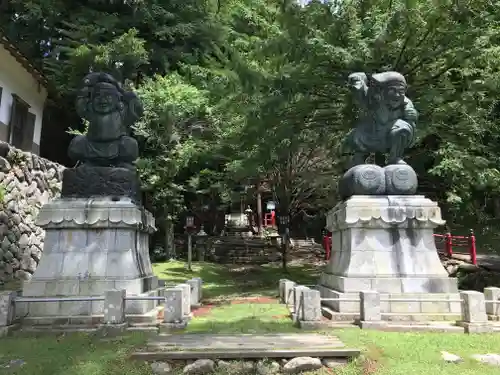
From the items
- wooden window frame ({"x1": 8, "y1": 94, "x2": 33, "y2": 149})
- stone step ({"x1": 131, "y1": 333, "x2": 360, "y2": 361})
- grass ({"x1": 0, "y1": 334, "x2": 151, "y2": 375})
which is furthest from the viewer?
wooden window frame ({"x1": 8, "y1": 94, "x2": 33, "y2": 149})

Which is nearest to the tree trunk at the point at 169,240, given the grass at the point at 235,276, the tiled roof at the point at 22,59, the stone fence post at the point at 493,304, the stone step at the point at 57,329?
the grass at the point at 235,276

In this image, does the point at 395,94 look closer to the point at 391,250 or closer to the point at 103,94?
the point at 391,250

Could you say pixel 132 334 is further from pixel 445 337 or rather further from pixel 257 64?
pixel 257 64

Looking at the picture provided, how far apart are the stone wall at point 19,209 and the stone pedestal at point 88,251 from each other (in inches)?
194

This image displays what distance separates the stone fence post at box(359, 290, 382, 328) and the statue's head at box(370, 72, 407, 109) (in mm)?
4457

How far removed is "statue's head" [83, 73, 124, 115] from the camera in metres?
9.52

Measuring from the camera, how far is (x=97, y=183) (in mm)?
9250

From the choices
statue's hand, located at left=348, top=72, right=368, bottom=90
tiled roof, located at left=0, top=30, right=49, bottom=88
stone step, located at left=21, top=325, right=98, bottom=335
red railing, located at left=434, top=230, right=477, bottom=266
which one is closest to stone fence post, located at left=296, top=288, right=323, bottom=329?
stone step, located at left=21, top=325, right=98, bottom=335

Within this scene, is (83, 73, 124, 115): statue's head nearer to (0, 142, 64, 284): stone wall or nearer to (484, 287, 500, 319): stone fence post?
(0, 142, 64, 284): stone wall

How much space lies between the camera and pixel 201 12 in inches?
917

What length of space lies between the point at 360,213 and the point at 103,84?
249 inches

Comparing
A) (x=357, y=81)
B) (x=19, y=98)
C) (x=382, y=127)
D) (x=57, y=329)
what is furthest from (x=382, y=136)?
(x=19, y=98)

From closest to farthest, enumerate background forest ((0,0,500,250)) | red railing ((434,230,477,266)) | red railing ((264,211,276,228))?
1. background forest ((0,0,500,250))
2. red railing ((434,230,477,266))
3. red railing ((264,211,276,228))

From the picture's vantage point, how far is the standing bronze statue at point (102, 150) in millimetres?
9281
